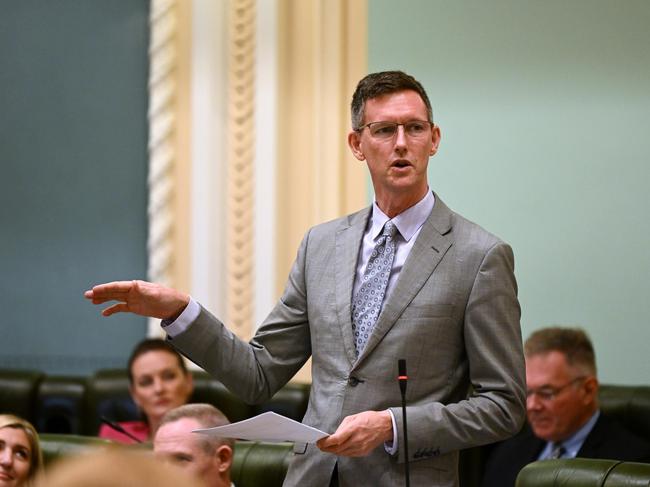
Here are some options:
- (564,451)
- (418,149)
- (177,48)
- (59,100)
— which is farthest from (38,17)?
(418,149)

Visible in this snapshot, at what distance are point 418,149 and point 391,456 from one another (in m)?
0.64

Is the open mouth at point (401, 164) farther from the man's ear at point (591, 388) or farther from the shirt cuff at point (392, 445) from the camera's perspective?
the man's ear at point (591, 388)

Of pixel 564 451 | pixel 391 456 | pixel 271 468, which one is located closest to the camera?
pixel 391 456

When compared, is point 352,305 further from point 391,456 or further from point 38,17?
point 38,17

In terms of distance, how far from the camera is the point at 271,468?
3.44 metres

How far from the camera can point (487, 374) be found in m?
2.30

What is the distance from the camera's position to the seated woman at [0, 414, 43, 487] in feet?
12.2

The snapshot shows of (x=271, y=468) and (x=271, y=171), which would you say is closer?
(x=271, y=468)

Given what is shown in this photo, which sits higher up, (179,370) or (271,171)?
(271,171)

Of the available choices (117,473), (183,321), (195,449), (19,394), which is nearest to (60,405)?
(19,394)

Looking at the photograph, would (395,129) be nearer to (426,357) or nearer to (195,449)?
(426,357)

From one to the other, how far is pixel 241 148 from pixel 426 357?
10.4ft

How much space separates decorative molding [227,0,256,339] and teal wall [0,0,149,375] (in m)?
0.56

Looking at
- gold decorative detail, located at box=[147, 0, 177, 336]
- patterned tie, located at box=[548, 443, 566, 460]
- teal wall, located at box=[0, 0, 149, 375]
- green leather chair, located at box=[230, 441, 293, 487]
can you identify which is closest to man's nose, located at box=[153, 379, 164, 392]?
gold decorative detail, located at box=[147, 0, 177, 336]
